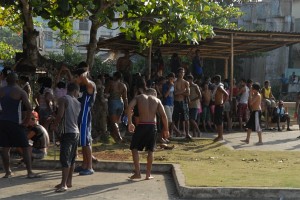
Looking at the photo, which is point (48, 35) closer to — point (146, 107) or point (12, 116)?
point (12, 116)

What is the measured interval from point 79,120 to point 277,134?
9602 mm

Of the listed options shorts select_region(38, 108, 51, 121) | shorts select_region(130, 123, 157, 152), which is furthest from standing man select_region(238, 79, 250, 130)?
shorts select_region(130, 123, 157, 152)

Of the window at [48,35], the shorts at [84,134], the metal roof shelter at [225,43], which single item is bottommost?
the shorts at [84,134]

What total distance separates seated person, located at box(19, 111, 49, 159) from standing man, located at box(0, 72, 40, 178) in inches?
28.7

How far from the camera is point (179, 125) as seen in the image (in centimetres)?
1515

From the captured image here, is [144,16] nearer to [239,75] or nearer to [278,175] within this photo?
[278,175]

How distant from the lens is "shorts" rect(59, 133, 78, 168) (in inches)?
293

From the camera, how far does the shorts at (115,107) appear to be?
1273cm

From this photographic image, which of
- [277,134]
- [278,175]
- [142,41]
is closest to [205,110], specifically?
[277,134]

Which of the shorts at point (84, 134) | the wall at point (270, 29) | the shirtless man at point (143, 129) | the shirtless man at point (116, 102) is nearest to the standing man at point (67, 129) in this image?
the shorts at point (84, 134)

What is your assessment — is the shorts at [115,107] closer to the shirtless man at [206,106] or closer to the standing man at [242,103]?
the shirtless man at [206,106]

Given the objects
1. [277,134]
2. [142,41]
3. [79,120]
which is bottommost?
[277,134]

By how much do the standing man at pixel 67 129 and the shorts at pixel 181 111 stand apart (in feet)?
19.3

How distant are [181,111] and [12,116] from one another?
5.96 meters
